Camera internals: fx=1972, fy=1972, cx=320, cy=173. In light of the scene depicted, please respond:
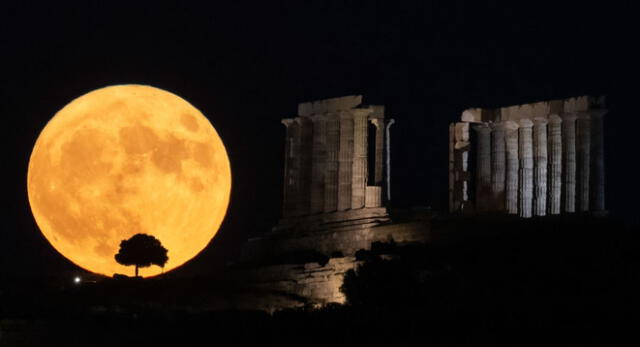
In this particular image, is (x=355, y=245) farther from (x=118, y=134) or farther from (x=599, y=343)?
(x=599, y=343)

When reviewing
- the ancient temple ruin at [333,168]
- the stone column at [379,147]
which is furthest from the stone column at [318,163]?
the stone column at [379,147]

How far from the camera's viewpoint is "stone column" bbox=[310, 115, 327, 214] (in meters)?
117

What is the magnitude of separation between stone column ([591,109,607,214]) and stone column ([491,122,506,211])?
637cm

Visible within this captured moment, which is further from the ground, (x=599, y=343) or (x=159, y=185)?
(x=159, y=185)

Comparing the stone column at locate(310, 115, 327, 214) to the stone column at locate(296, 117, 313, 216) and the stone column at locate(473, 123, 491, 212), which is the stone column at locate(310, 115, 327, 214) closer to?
the stone column at locate(296, 117, 313, 216)

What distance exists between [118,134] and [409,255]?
17.5 meters

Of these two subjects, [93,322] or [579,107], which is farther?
[579,107]

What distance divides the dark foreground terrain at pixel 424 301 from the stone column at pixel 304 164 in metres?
11.8

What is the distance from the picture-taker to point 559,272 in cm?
9938

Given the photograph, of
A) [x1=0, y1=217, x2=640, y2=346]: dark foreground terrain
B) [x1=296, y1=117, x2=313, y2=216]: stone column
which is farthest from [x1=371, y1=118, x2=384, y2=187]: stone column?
[x1=0, y1=217, x2=640, y2=346]: dark foreground terrain

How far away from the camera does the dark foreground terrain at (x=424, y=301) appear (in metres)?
87.8

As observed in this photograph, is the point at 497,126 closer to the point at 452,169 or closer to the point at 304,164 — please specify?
the point at 452,169

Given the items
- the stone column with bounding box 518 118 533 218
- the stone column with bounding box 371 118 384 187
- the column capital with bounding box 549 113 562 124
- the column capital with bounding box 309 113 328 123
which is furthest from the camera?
the column capital with bounding box 309 113 328 123

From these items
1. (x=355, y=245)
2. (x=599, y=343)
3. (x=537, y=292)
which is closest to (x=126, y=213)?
(x=355, y=245)
